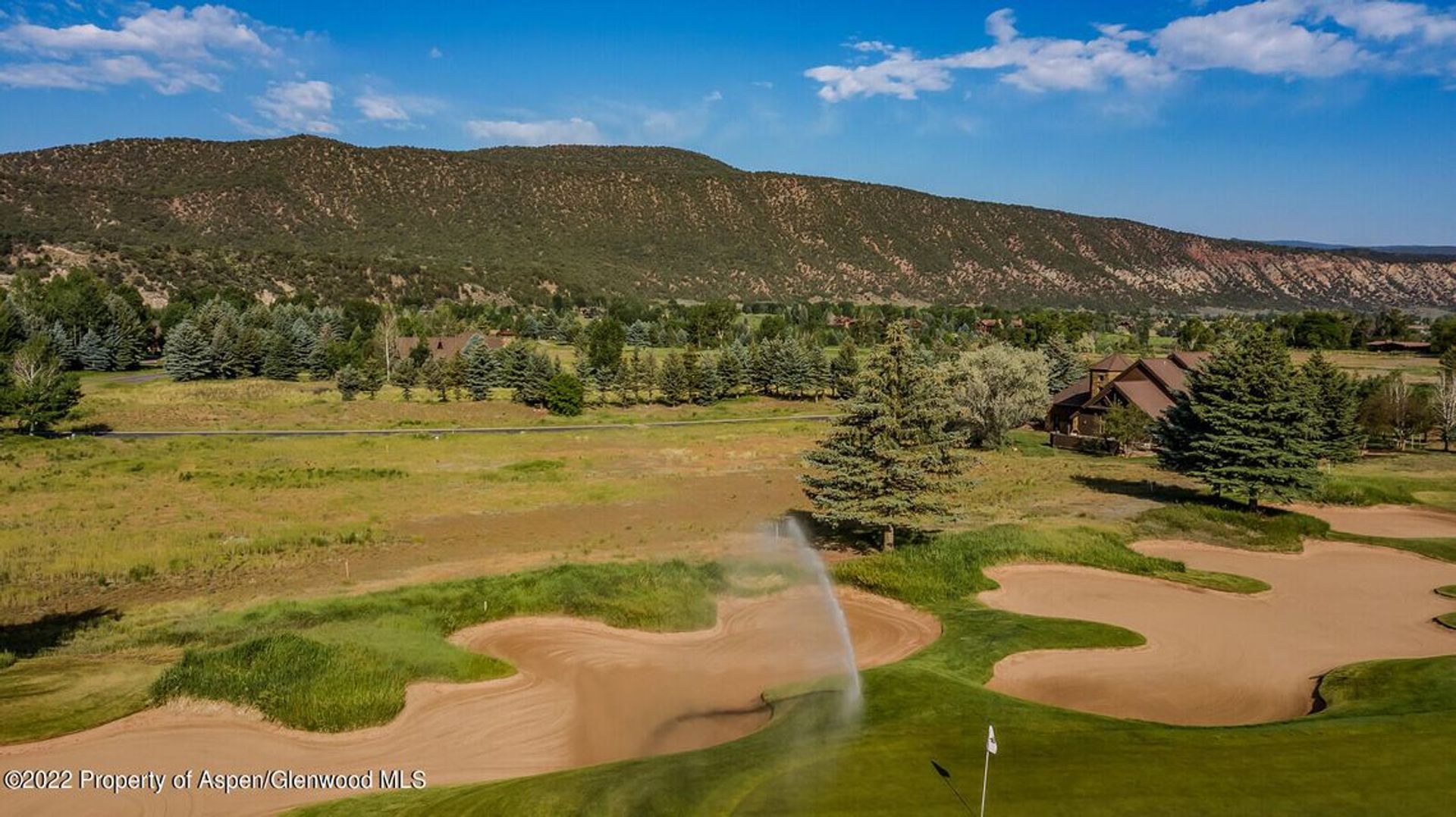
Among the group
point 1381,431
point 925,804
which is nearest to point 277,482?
point 925,804

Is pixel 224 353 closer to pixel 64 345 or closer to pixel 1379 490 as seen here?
pixel 64 345

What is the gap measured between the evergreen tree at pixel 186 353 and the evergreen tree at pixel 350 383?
62.3 ft

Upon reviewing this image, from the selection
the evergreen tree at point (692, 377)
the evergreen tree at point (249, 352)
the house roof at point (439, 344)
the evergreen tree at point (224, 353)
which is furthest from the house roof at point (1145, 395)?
the evergreen tree at point (224, 353)

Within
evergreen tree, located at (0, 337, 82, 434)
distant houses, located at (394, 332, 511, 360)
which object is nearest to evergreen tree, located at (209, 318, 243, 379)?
distant houses, located at (394, 332, 511, 360)

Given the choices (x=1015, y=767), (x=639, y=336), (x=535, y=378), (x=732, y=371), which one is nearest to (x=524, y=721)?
(x=1015, y=767)

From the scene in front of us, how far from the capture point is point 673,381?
89.1 metres

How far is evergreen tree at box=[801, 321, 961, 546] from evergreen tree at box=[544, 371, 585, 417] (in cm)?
5033

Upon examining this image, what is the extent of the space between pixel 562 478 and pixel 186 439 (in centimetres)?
3068

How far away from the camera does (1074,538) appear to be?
1367 inches

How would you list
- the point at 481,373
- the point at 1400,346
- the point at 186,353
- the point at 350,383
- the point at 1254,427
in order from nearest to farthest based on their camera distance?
the point at 1254,427
the point at 350,383
the point at 186,353
the point at 481,373
the point at 1400,346

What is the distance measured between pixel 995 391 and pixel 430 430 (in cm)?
4766

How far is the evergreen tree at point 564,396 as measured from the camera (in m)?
80.6

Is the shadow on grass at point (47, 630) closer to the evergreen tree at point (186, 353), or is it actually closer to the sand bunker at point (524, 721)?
the sand bunker at point (524, 721)

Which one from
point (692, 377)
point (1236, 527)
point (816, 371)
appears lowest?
point (1236, 527)
